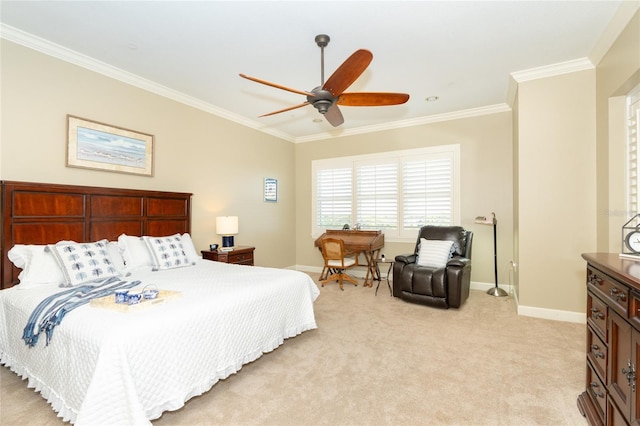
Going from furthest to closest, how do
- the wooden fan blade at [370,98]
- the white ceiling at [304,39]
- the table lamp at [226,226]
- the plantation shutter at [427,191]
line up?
the plantation shutter at [427,191] < the table lamp at [226,226] < the wooden fan blade at [370,98] < the white ceiling at [304,39]

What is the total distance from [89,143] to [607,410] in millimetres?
4663

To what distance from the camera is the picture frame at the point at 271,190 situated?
5.91 metres

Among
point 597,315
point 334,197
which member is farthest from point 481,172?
point 597,315

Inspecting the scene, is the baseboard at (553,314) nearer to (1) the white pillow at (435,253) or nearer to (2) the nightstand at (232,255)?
A: (1) the white pillow at (435,253)

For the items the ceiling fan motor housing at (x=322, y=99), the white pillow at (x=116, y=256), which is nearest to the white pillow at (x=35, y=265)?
the white pillow at (x=116, y=256)

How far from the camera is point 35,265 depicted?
101 inches

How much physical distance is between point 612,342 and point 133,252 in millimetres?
3869

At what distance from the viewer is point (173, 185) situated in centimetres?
423

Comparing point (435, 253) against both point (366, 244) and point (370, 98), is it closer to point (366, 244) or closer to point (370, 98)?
point (366, 244)

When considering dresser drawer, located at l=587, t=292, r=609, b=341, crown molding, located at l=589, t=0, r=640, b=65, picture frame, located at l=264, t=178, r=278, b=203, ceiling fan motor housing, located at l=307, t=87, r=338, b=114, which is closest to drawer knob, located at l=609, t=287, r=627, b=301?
dresser drawer, located at l=587, t=292, r=609, b=341

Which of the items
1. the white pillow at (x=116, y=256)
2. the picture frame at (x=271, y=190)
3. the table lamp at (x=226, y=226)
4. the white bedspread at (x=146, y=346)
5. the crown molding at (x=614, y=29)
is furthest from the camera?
the picture frame at (x=271, y=190)

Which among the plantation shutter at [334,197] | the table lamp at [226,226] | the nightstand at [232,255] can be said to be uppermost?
the plantation shutter at [334,197]

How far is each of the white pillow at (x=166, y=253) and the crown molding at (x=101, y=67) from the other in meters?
1.92

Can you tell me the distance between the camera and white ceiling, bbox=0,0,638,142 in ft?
8.30
